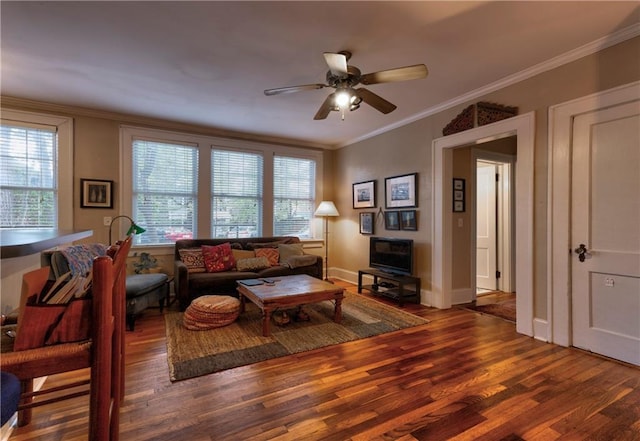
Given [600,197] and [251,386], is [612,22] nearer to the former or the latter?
[600,197]

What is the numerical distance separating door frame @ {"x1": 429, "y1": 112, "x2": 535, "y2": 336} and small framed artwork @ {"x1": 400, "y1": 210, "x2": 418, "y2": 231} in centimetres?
34

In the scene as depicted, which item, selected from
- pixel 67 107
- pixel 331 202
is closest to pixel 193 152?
pixel 67 107

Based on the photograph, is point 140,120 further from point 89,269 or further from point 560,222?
point 560,222

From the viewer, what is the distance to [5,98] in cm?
356

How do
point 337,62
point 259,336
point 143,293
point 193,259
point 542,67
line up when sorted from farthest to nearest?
point 193,259 → point 143,293 → point 259,336 → point 542,67 → point 337,62

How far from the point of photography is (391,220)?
460 cm

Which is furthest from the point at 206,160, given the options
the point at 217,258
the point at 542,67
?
the point at 542,67

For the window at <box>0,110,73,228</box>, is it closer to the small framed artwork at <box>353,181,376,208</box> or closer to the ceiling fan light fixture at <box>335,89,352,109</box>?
the ceiling fan light fixture at <box>335,89,352,109</box>

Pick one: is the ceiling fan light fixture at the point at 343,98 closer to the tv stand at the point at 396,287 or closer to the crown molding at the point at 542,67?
the crown molding at the point at 542,67

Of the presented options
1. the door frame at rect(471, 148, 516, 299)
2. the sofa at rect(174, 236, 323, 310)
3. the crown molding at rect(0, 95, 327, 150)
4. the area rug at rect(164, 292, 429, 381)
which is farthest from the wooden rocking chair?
the door frame at rect(471, 148, 516, 299)

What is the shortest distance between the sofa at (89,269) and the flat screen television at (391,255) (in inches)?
113

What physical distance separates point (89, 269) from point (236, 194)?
326cm

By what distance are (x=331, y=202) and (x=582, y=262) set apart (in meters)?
3.75

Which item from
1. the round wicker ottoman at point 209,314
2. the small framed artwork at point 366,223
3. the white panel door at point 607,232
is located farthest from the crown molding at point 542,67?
the round wicker ottoman at point 209,314
